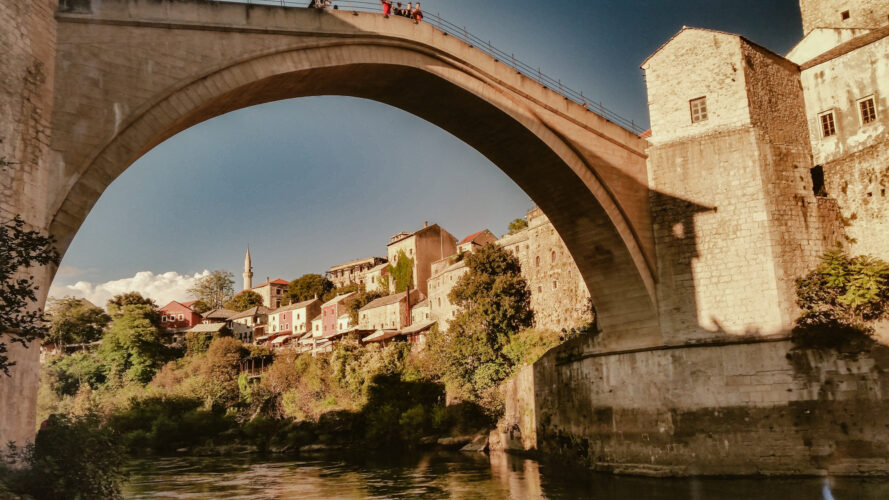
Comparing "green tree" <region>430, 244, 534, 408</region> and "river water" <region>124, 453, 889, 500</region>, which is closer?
"river water" <region>124, 453, 889, 500</region>

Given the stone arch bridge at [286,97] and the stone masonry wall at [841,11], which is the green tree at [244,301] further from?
the stone arch bridge at [286,97]

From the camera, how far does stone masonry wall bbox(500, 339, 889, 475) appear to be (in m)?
14.1

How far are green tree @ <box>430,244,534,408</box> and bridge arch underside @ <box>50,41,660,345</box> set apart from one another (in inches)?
534

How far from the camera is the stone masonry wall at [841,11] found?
20.8 m

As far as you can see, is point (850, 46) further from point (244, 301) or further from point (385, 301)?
point (244, 301)

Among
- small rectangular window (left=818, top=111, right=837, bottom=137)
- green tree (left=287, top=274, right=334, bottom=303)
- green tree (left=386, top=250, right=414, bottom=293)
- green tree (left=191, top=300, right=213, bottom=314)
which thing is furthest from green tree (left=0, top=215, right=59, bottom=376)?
green tree (left=191, top=300, right=213, bottom=314)

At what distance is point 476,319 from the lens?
107 ft

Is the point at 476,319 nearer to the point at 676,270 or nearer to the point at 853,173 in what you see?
the point at 676,270

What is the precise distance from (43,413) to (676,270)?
30391 mm

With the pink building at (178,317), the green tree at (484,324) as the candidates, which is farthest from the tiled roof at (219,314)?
the green tree at (484,324)

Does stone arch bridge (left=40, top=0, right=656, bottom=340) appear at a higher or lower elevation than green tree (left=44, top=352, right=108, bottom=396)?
higher

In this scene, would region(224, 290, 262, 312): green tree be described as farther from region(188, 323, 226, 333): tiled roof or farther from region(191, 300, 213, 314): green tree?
region(188, 323, 226, 333): tiled roof

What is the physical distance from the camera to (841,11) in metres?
21.8

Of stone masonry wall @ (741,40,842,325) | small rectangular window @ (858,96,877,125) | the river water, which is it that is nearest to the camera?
the river water
